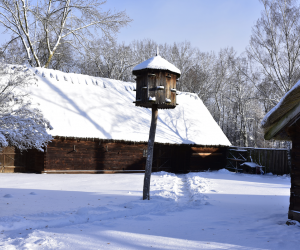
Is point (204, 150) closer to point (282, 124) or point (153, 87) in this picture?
point (153, 87)

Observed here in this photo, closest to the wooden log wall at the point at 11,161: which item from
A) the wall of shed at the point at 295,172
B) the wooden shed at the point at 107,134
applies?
the wooden shed at the point at 107,134

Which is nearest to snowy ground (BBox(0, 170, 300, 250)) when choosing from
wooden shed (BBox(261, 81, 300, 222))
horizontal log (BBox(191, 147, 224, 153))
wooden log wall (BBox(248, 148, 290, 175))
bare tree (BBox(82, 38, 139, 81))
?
wooden shed (BBox(261, 81, 300, 222))

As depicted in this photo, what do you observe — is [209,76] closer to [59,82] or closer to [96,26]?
[96,26]

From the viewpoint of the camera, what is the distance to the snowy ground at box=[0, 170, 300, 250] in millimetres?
Answer: 4934

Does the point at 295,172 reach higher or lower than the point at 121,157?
higher

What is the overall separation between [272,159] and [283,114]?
12673 mm

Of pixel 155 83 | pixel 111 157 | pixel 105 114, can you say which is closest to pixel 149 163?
pixel 155 83

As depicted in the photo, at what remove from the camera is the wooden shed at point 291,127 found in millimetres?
5898

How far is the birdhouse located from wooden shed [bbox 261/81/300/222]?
11.2 feet

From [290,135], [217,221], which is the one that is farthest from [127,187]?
[290,135]

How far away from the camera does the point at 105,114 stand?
17.3 m

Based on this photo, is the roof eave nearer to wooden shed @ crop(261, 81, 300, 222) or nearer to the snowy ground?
wooden shed @ crop(261, 81, 300, 222)

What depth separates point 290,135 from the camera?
643cm

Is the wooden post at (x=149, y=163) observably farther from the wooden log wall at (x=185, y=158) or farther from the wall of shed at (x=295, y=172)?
the wooden log wall at (x=185, y=158)
